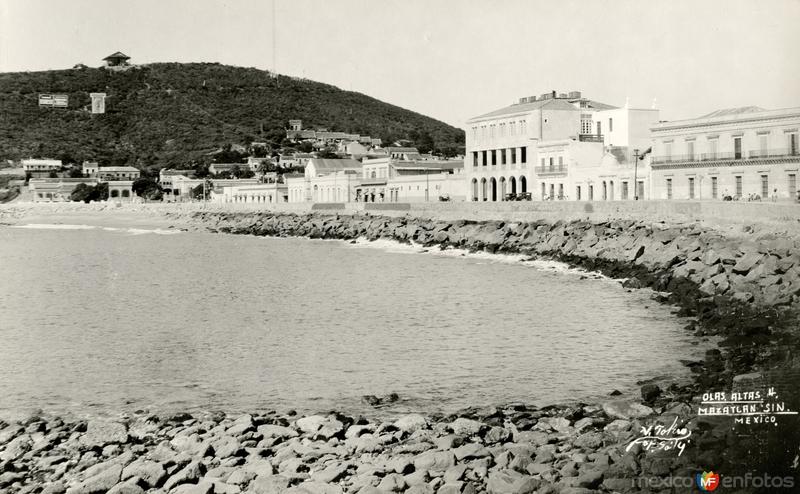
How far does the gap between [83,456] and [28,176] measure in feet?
431

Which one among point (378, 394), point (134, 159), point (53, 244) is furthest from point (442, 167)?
point (134, 159)

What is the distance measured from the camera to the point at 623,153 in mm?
53094

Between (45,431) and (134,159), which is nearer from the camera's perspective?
(45,431)

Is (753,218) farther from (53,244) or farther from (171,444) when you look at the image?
(53,244)

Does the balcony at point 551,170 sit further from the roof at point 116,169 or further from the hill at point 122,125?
the hill at point 122,125

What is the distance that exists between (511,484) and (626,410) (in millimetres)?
3322

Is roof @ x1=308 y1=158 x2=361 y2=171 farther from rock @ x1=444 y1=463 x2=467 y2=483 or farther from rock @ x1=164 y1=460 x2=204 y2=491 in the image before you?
rock @ x1=444 y1=463 x2=467 y2=483

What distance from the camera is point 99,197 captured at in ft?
401

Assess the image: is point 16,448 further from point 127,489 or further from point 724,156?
point 724,156

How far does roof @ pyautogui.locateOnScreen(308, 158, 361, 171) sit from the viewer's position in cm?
9009

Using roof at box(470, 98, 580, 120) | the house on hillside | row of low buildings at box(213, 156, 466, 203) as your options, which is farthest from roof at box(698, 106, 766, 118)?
the house on hillside

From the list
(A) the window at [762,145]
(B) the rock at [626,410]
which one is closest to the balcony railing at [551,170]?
(A) the window at [762,145]

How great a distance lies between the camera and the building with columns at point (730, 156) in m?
37.3

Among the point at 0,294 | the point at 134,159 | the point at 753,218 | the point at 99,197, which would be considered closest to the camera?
the point at 753,218
